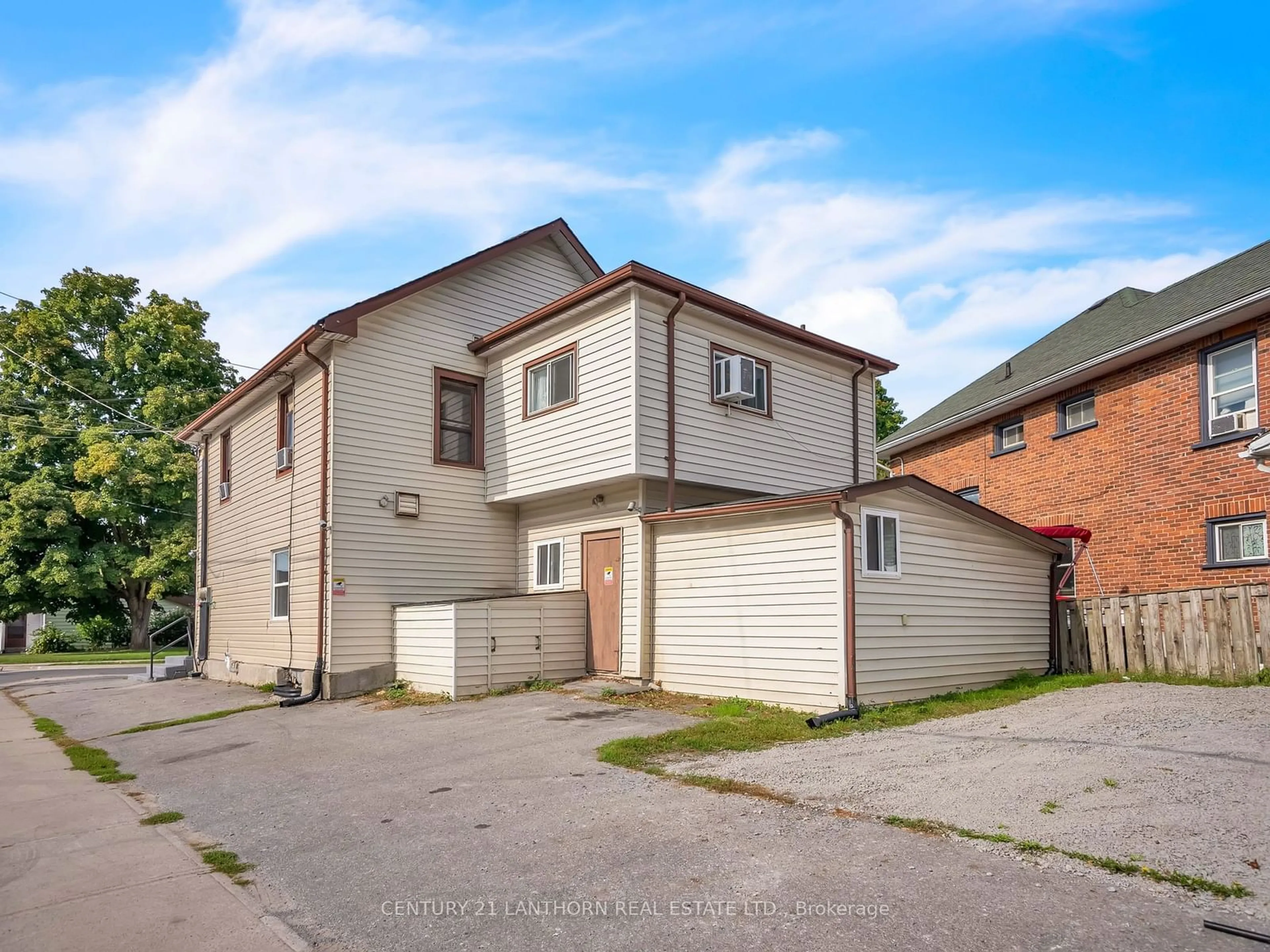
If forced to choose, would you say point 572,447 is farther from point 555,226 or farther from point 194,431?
point 194,431

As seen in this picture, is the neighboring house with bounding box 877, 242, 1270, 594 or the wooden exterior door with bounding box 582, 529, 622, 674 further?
the neighboring house with bounding box 877, 242, 1270, 594

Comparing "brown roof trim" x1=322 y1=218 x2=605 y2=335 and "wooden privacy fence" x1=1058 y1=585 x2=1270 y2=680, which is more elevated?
"brown roof trim" x1=322 y1=218 x2=605 y2=335

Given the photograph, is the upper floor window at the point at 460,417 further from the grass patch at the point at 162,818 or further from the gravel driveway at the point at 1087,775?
the gravel driveway at the point at 1087,775

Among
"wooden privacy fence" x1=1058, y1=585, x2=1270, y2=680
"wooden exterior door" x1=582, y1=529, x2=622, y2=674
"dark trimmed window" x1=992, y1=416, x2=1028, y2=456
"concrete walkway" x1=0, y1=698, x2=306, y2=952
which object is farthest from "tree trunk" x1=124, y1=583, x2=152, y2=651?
"wooden privacy fence" x1=1058, y1=585, x2=1270, y2=680

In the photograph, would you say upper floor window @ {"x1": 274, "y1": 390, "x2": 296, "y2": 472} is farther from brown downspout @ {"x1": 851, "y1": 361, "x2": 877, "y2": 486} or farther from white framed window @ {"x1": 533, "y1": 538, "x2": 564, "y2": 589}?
brown downspout @ {"x1": 851, "y1": 361, "x2": 877, "y2": 486}

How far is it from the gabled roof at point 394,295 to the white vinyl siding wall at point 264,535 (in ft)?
1.17

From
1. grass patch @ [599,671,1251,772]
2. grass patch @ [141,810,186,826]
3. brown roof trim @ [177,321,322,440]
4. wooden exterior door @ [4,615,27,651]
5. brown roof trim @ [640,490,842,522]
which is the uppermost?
brown roof trim @ [177,321,322,440]

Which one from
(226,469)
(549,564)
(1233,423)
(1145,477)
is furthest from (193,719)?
(1233,423)

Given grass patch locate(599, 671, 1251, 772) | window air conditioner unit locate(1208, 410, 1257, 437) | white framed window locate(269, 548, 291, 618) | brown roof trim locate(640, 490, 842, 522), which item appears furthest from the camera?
white framed window locate(269, 548, 291, 618)

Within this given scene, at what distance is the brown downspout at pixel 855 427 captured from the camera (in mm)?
17219

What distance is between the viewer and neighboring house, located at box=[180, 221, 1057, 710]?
12.2m

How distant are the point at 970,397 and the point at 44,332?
31.4m

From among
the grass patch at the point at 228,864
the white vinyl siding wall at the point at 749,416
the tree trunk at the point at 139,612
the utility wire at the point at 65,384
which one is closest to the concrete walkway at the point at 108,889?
the grass patch at the point at 228,864

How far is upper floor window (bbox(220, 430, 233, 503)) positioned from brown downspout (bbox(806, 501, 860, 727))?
14.6 metres
